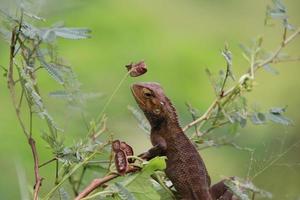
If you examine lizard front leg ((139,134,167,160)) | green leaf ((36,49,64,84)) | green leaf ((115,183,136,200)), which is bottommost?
lizard front leg ((139,134,167,160))

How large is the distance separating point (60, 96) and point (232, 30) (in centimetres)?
481

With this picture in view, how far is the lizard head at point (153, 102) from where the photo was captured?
311 cm

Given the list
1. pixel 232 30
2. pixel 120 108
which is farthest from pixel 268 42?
pixel 120 108

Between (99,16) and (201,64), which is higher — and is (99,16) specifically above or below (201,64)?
above

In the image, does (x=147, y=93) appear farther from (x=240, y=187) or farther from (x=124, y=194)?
(x=124, y=194)

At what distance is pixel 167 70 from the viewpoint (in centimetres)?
555

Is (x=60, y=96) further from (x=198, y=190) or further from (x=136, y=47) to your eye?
(x=136, y=47)

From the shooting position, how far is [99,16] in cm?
541

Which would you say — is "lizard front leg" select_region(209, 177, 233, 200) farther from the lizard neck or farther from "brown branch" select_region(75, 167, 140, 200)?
"brown branch" select_region(75, 167, 140, 200)

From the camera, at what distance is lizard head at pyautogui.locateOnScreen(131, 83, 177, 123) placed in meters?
3.11

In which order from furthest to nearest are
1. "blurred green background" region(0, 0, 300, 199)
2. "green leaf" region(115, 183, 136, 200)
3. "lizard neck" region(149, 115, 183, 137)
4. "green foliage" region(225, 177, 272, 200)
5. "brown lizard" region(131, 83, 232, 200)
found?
1. "blurred green background" region(0, 0, 300, 199)
2. "lizard neck" region(149, 115, 183, 137)
3. "brown lizard" region(131, 83, 232, 200)
4. "green foliage" region(225, 177, 272, 200)
5. "green leaf" region(115, 183, 136, 200)

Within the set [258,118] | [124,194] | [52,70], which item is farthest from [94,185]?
[258,118]


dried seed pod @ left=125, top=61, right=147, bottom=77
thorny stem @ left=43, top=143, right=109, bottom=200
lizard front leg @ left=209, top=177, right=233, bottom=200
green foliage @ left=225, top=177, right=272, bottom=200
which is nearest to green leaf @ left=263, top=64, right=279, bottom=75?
lizard front leg @ left=209, top=177, right=233, bottom=200

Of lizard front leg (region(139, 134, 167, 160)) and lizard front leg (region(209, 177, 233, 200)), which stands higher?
lizard front leg (region(139, 134, 167, 160))
